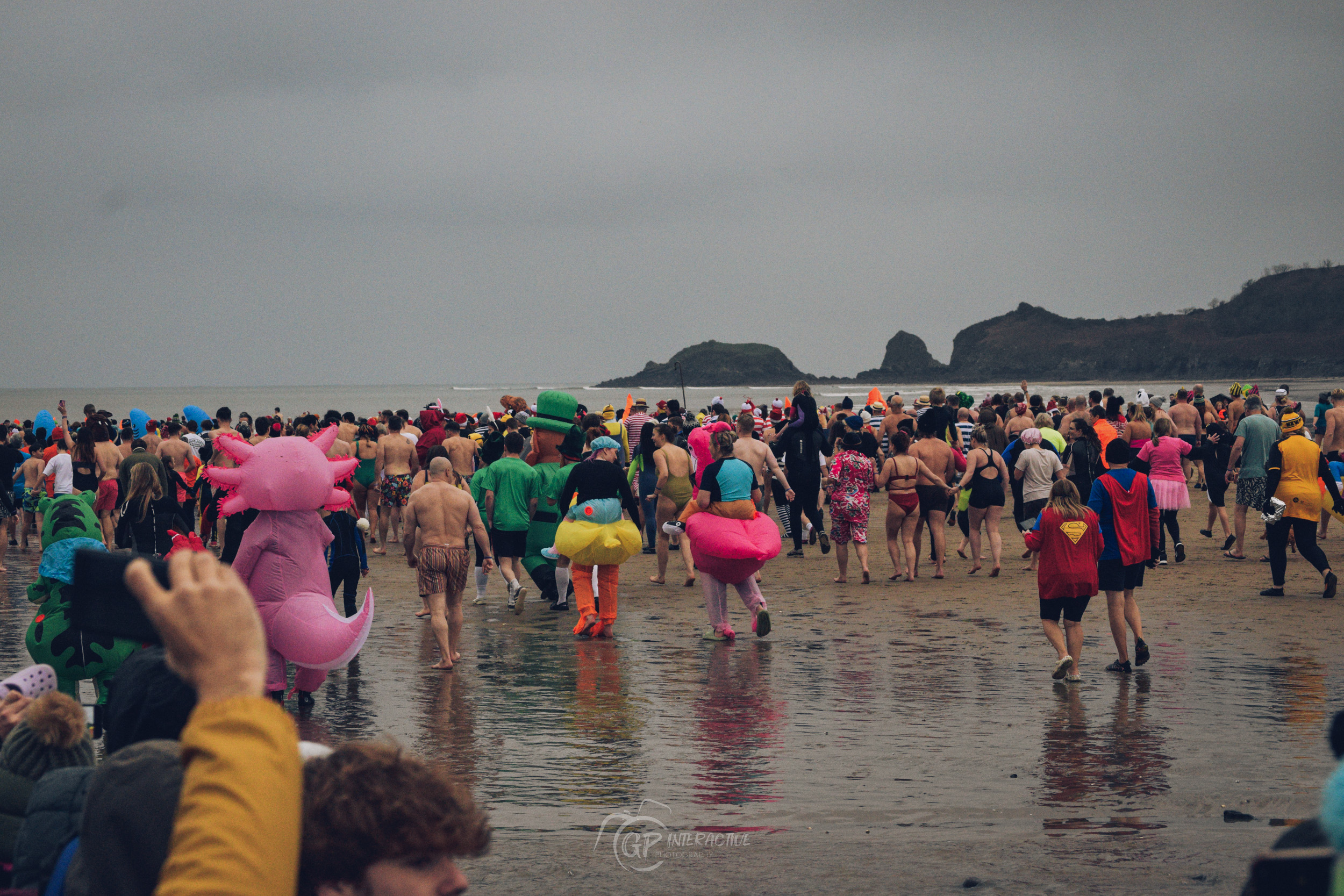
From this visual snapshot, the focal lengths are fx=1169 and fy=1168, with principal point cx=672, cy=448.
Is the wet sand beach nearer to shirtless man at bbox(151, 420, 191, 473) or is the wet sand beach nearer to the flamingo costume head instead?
the flamingo costume head

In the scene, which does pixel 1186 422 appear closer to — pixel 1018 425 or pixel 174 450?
pixel 1018 425

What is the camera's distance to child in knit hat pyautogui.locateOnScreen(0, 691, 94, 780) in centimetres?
316

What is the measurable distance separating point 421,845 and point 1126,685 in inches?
323

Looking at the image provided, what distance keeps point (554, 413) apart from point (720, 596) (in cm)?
342

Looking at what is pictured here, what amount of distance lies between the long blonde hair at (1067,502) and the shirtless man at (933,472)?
4.92 m

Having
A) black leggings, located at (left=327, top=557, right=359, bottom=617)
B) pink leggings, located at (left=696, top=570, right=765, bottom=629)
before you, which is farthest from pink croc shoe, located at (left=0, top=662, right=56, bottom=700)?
pink leggings, located at (left=696, top=570, right=765, bottom=629)

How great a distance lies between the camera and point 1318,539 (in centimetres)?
1684

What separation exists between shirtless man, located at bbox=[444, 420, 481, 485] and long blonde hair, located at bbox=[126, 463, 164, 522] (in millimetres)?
4817

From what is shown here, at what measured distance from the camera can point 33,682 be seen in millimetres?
3924

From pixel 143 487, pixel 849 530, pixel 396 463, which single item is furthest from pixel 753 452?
pixel 143 487

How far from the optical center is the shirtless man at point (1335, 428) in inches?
603

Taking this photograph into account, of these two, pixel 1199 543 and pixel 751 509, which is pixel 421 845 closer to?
pixel 751 509

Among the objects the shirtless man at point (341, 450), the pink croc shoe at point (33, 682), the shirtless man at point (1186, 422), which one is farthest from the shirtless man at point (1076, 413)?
the pink croc shoe at point (33, 682)

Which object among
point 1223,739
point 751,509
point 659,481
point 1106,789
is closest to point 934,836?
point 1106,789
